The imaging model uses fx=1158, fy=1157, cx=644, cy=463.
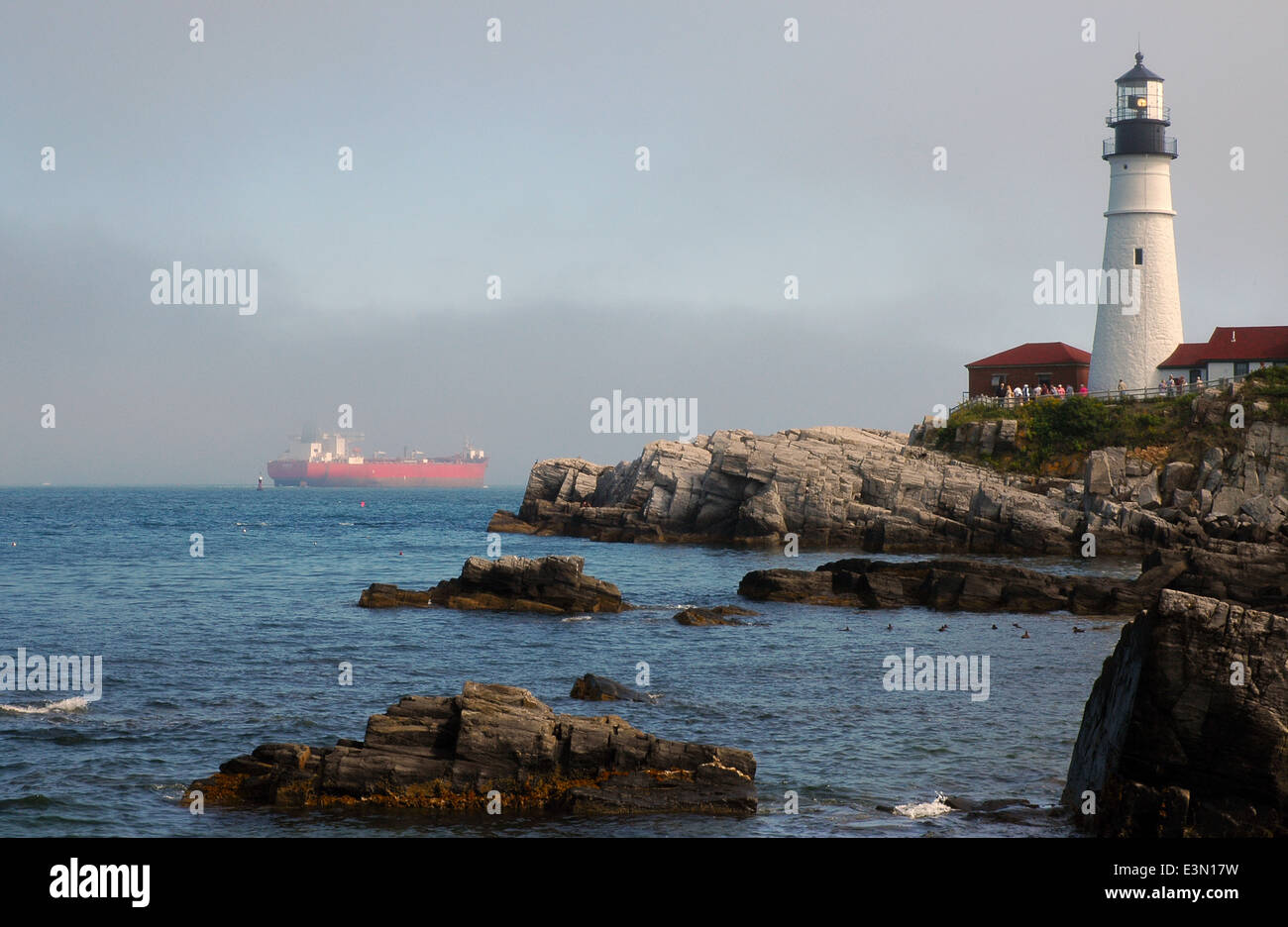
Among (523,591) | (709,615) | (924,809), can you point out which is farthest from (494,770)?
(523,591)

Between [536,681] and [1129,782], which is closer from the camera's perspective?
[1129,782]

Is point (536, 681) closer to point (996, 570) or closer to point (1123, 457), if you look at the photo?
point (996, 570)

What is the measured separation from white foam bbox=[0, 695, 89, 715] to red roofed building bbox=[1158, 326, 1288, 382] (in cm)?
6466

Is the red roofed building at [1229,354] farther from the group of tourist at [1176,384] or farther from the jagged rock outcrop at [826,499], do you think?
the jagged rock outcrop at [826,499]

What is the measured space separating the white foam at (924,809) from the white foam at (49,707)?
56.2ft

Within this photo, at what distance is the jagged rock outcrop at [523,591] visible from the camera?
41.6 metres

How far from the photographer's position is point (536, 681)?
92.0 feet

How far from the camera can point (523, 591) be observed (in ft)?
138

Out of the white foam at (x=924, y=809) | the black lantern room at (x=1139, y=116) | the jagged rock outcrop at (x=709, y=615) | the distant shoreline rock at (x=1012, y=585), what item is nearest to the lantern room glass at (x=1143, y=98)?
the black lantern room at (x=1139, y=116)

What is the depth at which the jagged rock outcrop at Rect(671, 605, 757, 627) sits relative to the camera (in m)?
38.2

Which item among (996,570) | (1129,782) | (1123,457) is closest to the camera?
(1129,782)
